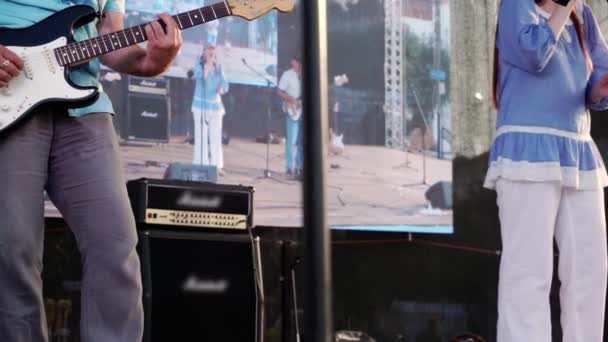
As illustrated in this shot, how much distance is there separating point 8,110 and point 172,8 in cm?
234

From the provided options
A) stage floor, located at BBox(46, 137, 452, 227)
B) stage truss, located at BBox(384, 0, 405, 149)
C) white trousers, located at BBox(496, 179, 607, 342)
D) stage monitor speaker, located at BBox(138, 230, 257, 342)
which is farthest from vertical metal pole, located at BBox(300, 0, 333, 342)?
stage truss, located at BBox(384, 0, 405, 149)

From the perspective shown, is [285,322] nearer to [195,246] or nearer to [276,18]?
[195,246]

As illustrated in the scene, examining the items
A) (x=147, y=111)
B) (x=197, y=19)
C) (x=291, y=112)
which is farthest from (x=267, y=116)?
(x=197, y=19)

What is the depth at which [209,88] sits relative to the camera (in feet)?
14.8

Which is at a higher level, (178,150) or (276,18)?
(276,18)

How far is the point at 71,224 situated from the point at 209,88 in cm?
238

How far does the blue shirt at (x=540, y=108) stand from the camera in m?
2.61

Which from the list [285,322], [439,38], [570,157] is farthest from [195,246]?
[439,38]

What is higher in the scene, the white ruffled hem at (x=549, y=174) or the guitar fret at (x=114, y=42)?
the guitar fret at (x=114, y=42)

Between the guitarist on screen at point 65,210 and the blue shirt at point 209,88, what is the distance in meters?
2.24

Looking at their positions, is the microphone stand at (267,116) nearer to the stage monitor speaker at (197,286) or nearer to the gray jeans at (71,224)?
the stage monitor speaker at (197,286)

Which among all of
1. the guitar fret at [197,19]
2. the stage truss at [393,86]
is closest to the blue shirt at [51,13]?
the guitar fret at [197,19]

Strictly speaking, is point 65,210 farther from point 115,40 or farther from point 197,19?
point 197,19

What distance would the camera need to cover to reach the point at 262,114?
15.1 feet
